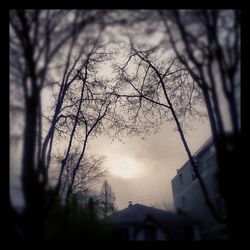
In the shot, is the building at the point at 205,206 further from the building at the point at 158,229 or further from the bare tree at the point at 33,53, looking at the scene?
the bare tree at the point at 33,53

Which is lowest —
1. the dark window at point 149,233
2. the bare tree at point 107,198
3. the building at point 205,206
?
the dark window at point 149,233

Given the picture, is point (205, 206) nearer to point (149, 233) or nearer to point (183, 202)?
point (183, 202)

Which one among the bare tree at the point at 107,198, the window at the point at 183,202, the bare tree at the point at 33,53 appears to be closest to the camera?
the bare tree at the point at 33,53

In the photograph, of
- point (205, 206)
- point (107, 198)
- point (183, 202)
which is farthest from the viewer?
point (107, 198)

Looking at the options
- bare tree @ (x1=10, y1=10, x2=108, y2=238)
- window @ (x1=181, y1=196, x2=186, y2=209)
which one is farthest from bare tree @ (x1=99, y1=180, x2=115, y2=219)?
bare tree @ (x1=10, y1=10, x2=108, y2=238)

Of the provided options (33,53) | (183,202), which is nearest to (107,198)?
(183,202)

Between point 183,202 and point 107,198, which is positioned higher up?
point 107,198

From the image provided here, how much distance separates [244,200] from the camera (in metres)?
4.38

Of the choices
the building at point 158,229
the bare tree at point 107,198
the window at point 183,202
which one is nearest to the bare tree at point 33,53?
the building at point 158,229

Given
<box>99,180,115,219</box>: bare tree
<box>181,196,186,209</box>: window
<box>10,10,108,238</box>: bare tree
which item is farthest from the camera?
<box>99,180,115,219</box>: bare tree

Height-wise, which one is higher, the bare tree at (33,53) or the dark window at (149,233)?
the bare tree at (33,53)

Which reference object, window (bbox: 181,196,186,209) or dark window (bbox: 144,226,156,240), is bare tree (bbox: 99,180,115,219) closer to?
window (bbox: 181,196,186,209)

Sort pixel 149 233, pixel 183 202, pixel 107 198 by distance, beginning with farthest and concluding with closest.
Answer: pixel 107 198 < pixel 183 202 < pixel 149 233

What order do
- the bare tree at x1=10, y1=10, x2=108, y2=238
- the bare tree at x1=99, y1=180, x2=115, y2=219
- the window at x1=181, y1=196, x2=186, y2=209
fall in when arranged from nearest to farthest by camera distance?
the bare tree at x1=10, y1=10, x2=108, y2=238 < the window at x1=181, y1=196, x2=186, y2=209 < the bare tree at x1=99, y1=180, x2=115, y2=219
